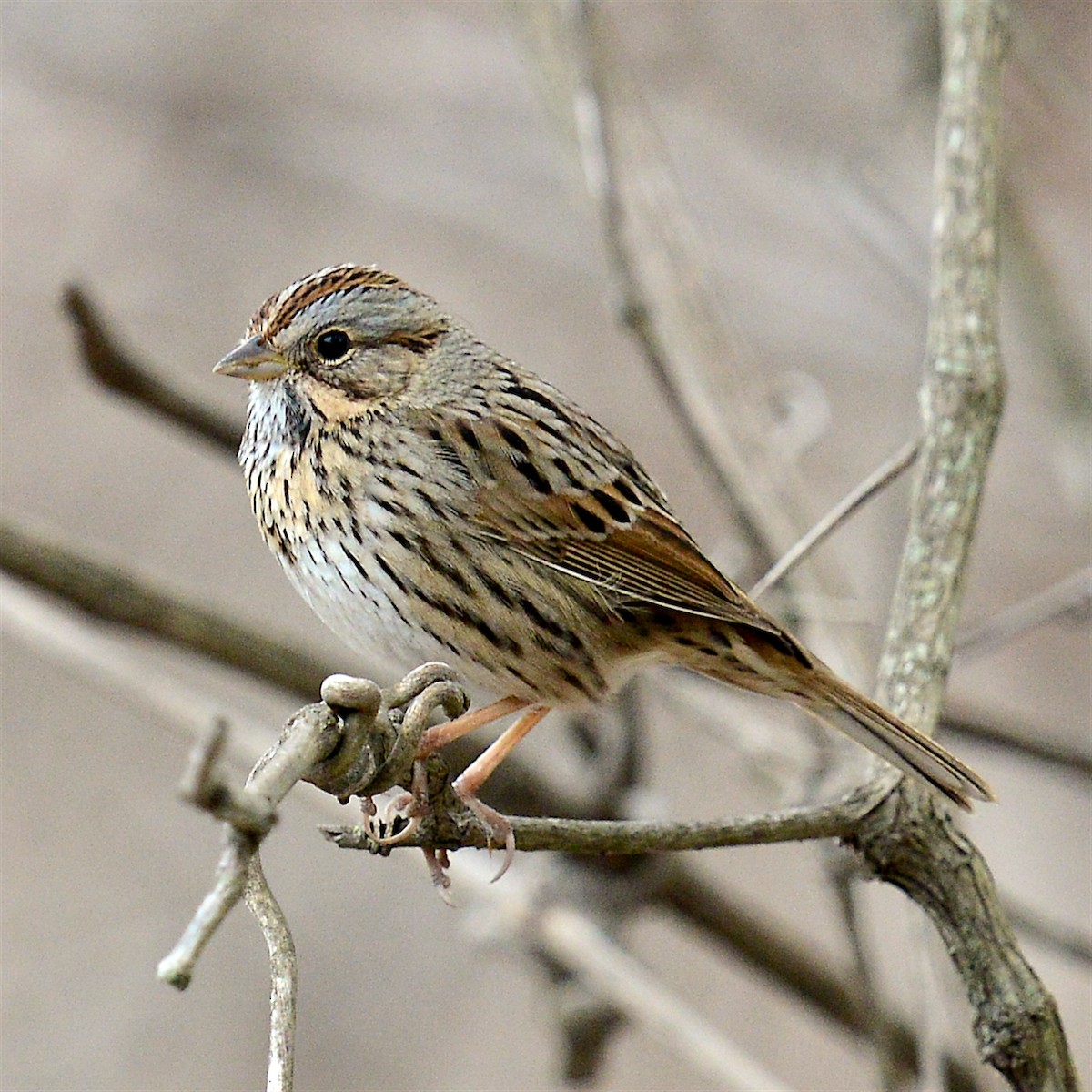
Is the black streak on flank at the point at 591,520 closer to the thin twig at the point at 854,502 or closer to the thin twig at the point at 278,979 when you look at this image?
the thin twig at the point at 854,502

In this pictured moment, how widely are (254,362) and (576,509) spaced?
1.92 feet

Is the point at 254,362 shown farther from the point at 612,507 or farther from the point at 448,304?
the point at 448,304

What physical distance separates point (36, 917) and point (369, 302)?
141 inches

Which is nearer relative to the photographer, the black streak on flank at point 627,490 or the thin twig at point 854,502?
the thin twig at point 854,502

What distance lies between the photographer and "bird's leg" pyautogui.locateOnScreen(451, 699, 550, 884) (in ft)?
5.92

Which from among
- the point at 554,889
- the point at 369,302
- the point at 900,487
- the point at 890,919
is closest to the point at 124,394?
the point at 369,302

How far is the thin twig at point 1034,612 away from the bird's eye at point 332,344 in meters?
1.12

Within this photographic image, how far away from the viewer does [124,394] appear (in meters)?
2.98

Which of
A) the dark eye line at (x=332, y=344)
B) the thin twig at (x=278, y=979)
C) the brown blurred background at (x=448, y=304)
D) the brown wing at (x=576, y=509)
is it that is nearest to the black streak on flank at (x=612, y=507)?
the brown wing at (x=576, y=509)

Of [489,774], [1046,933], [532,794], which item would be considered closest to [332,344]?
[489,774]

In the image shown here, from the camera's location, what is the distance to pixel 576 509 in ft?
9.07

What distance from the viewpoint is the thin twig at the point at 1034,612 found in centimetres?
265

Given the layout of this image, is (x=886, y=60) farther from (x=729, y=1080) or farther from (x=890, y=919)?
(x=729, y=1080)

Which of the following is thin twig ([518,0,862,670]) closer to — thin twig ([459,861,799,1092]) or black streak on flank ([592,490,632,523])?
black streak on flank ([592,490,632,523])
